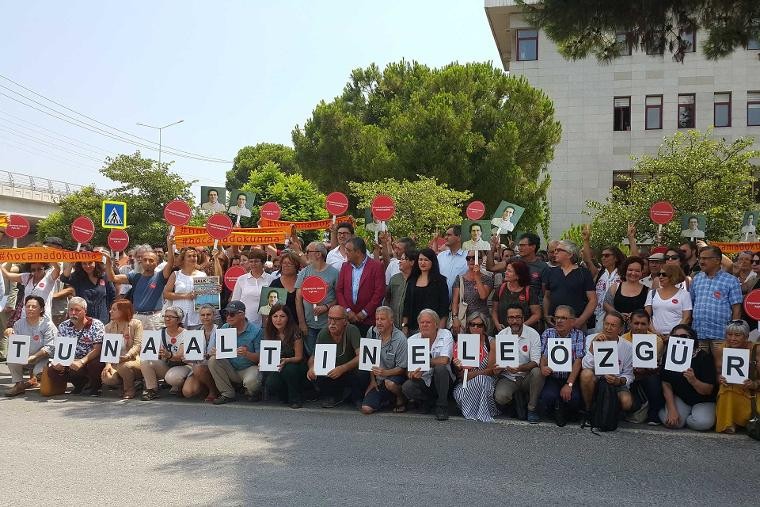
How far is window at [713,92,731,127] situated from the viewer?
33.4 m

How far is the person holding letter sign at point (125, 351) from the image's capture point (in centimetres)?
926

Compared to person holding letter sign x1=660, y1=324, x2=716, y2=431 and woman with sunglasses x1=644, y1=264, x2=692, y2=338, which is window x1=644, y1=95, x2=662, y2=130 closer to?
woman with sunglasses x1=644, y1=264, x2=692, y2=338

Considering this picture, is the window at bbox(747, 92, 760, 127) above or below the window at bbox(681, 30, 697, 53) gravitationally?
above

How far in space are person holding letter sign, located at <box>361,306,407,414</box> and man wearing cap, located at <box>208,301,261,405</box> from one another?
148cm

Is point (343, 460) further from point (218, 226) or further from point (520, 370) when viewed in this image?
point (218, 226)

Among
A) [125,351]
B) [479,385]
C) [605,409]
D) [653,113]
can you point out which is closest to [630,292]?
[605,409]

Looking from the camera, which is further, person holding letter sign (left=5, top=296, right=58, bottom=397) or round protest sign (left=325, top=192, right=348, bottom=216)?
round protest sign (left=325, top=192, right=348, bottom=216)

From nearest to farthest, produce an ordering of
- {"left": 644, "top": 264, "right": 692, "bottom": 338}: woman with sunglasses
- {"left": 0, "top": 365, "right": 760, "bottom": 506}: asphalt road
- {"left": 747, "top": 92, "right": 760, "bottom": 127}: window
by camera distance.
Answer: {"left": 0, "top": 365, "right": 760, "bottom": 506}: asphalt road → {"left": 644, "top": 264, "right": 692, "bottom": 338}: woman with sunglasses → {"left": 747, "top": 92, "right": 760, "bottom": 127}: window

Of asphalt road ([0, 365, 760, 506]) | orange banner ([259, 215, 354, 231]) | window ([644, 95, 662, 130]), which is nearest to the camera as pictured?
asphalt road ([0, 365, 760, 506])

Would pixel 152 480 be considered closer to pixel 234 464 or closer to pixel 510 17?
pixel 234 464

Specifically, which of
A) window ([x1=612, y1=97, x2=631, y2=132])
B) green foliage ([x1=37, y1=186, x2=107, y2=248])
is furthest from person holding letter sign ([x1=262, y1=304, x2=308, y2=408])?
green foliage ([x1=37, y1=186, x2=107, y2=248])

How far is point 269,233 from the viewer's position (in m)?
11.5

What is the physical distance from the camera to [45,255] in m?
10.2

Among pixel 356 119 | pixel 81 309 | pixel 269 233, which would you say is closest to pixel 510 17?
pixel 356 119
